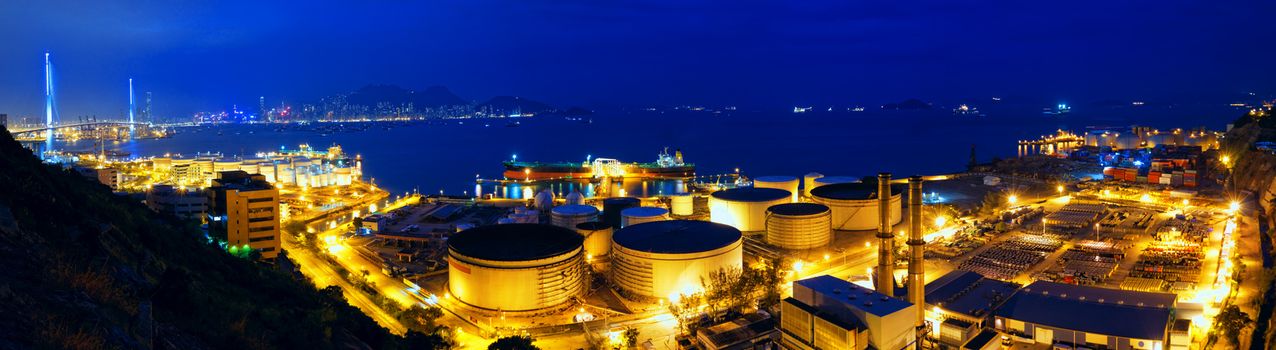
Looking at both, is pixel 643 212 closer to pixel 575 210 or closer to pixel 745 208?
pixel 575 210

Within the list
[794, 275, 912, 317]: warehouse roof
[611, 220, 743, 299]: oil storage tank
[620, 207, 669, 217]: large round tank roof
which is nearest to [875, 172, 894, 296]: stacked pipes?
[794, 275, 912, 317]: warehouse roof

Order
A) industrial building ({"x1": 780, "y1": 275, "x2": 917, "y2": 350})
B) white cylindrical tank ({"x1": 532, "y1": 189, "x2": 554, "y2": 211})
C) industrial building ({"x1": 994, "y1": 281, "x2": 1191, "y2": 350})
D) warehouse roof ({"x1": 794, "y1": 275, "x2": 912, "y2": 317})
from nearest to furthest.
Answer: industrial building ({"x1": 780, "y1": 275, "x2": 917, "y2": 350}) < warehouse roof ({"x1": 794, "y1": 275, "x2": 912, "y2": 317}) < industrial building ({"x1": 994, "y1": 281, "x2": 1191, "y2": 350}) < white cylindrical tank ({"x1": 532, "y1": 189, "x2": 554, "y2": 211})

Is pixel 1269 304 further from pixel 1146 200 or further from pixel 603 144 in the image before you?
pixel 603 144

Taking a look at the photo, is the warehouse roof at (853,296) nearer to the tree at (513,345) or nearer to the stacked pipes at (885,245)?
the stacked pipes at (885,245)

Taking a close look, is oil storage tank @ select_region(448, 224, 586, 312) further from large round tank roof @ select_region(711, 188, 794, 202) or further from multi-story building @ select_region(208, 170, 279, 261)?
large round tank roof @ select_region(711, 188, 794, 202)

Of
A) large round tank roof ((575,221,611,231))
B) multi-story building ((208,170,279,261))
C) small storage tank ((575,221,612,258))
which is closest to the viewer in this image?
multi-story building ((208,170,279,261))
